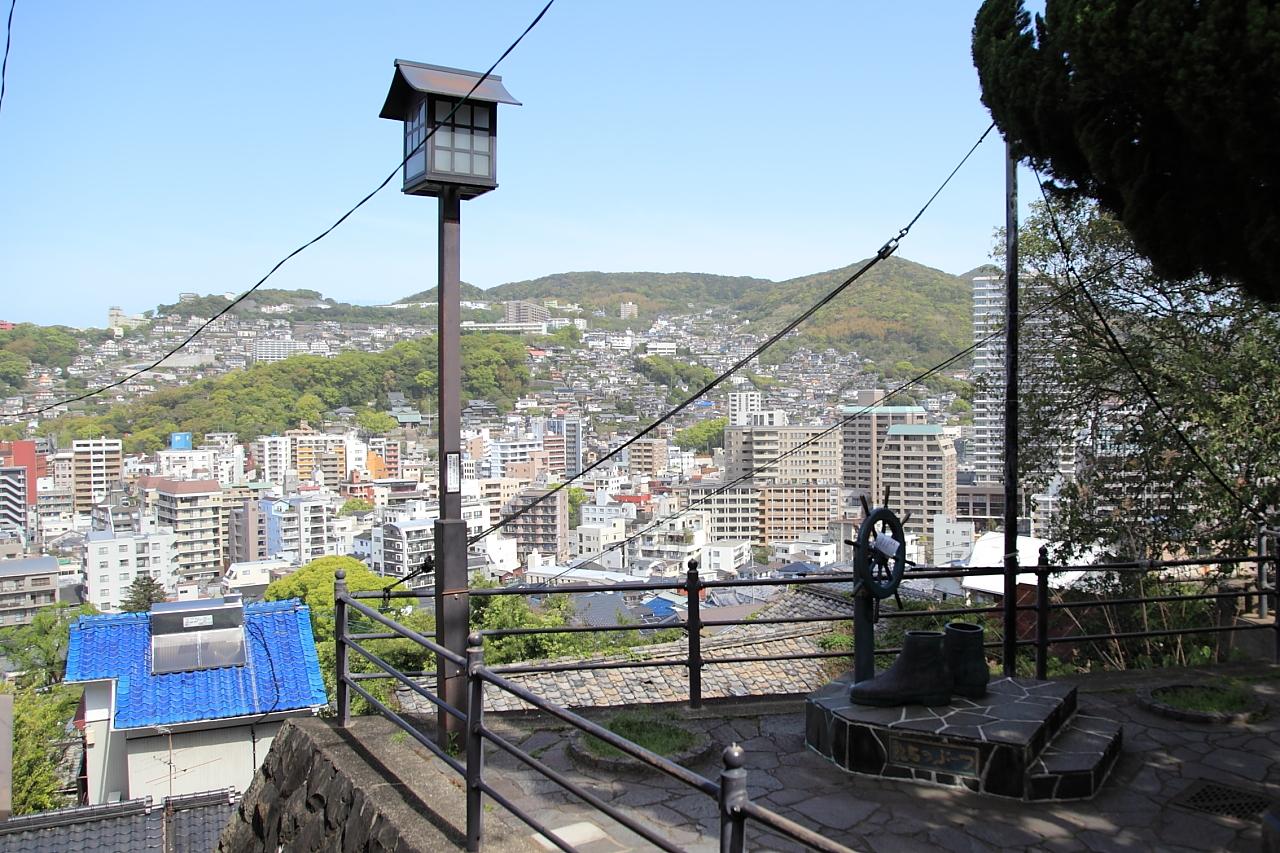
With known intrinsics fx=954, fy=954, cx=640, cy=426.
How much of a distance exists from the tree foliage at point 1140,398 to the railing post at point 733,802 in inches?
268

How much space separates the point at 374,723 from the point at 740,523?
86726 millimetres

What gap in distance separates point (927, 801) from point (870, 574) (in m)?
1.03

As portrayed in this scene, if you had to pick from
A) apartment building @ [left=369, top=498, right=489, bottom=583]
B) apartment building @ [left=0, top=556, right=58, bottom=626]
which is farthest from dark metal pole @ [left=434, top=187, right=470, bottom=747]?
apartment building @ [left=369, top=498, right=489, bottom=583]

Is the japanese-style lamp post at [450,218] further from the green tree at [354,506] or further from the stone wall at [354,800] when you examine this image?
the green tree at [354,506]

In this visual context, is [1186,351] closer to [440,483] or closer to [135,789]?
[440,483]

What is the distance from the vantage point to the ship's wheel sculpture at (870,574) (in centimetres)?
434

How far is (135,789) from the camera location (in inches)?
437

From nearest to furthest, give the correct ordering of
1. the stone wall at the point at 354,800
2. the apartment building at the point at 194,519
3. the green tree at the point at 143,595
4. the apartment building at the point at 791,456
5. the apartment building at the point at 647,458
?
the stone wall at the point at 354,800
the green tree at the point at 143,595
the apartment building at the point at 194,519
the apartment building at the point at 791,456
the apartment building at the point at 647,458

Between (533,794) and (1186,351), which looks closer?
(533,794)

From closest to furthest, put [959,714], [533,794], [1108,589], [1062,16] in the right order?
[1062,16] → [533,794] → [959,714] → [1108,589]

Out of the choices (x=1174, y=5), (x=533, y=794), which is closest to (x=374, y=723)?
(x=533, y=794)

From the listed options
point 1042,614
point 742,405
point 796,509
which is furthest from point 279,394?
point 1042,614

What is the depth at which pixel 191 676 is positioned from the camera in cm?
1166

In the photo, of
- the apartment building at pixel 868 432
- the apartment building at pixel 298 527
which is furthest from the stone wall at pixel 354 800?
the apartment building at pixel 298 527
